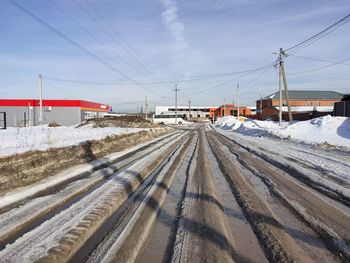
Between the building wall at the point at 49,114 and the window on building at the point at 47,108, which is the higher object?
the window on building at the point at 47,108

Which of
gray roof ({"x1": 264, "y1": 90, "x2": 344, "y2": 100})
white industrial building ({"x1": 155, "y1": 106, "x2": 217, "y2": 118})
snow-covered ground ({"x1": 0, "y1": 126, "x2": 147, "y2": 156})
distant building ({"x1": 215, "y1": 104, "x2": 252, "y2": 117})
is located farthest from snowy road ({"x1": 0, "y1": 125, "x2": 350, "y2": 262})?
white industrial building ({"x1": 155, "y1": 106, "x2": 217, "y2": 118})

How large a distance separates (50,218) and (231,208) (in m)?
3.56

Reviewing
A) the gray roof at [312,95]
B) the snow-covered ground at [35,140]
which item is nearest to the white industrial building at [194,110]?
the gray roof at [312,95]

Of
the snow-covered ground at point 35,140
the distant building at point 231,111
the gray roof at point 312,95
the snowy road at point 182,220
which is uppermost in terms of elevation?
the gray roof at point 312,95

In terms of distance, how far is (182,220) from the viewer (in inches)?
251

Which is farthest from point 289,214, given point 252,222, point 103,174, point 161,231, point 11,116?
point 11,116

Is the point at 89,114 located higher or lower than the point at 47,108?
lower

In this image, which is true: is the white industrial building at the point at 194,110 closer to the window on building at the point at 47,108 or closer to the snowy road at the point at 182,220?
the window on building at the point at 47,108

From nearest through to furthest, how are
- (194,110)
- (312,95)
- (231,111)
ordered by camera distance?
(312,95)
(231,111)
(194,110)

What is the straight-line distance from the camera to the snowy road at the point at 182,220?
485 centimetres

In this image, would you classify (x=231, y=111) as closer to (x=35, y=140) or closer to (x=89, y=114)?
(x=89, y=114)

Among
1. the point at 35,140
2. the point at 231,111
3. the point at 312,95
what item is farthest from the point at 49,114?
the point at 231,111

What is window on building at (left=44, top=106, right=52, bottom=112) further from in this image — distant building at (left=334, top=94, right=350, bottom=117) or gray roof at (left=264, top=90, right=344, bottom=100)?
gray roof at (left=264, top=90, right=344, bottom=100)

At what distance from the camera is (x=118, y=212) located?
694 centimetres
